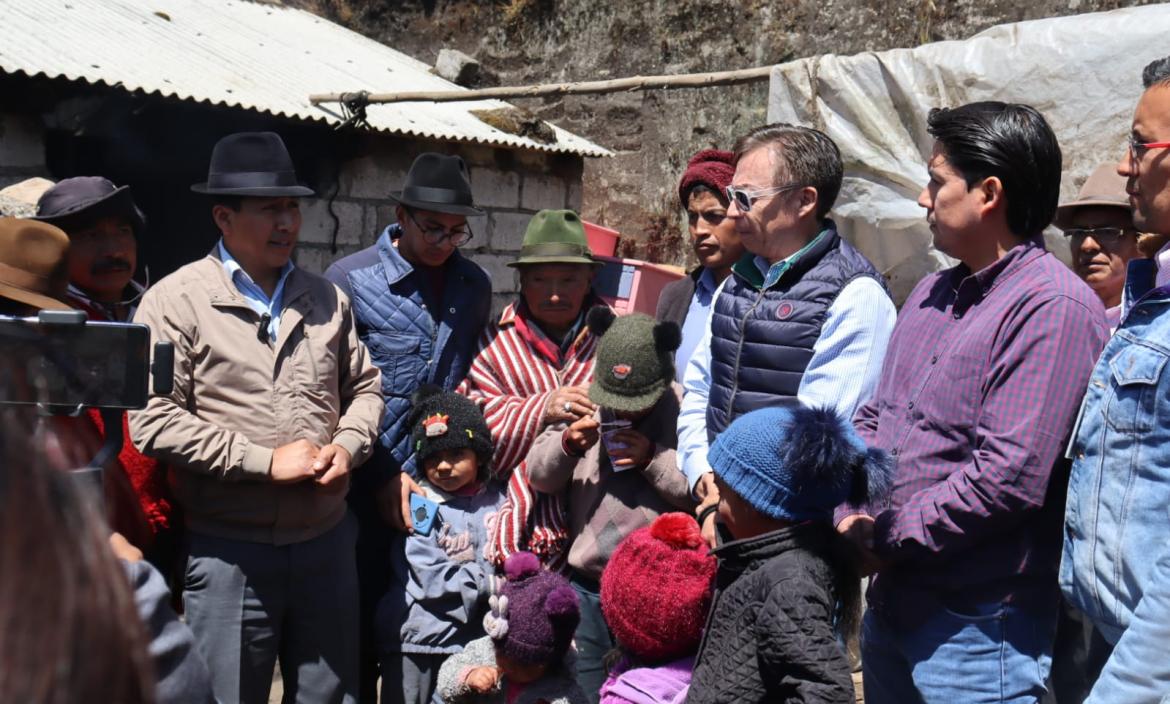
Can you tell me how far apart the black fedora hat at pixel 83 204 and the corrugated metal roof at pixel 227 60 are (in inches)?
65.7

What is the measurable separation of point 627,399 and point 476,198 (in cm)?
408

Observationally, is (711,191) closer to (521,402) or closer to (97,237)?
(521,402)

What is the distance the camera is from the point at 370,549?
3.58m

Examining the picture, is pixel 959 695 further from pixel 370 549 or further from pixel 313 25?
pixel 313 25

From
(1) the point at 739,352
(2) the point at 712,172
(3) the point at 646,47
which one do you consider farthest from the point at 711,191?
(3) the point at 646,47

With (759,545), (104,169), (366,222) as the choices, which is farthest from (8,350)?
(366,222)

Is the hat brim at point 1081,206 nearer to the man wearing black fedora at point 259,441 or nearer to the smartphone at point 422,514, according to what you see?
the smartphone at point 422,514

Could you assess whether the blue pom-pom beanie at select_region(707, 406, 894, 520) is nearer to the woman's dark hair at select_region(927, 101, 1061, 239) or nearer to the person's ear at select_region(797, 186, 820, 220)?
the woman's dark hair at select_region(927, 101, 1061, 239)

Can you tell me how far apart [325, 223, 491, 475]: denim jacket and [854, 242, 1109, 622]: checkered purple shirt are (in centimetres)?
176

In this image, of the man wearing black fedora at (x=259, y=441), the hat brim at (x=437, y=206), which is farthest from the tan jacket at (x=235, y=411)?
the hat brim at (x=437, y=206)

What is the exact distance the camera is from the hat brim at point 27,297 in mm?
2541

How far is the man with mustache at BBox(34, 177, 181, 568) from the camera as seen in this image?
315 cm

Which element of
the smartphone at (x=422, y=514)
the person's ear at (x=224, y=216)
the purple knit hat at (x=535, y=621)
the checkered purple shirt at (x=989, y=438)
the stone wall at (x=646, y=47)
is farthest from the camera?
the stone wall at (x=646, y=47)

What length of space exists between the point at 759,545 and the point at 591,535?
1004 mm
